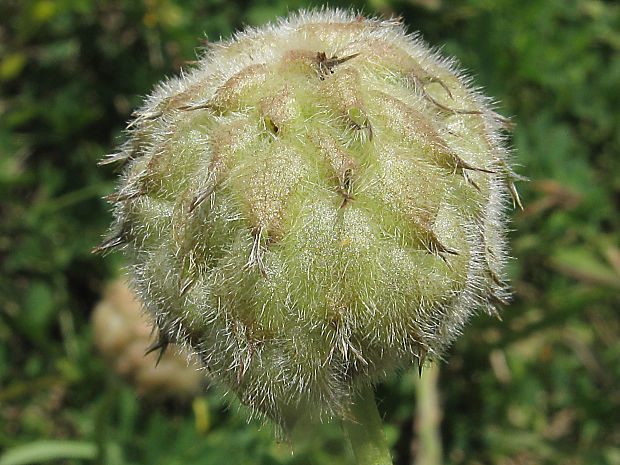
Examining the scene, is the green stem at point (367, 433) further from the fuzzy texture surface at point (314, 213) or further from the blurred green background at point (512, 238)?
the blurred green background at point (512, 238)

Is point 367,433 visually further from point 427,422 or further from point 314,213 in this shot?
point 427,422

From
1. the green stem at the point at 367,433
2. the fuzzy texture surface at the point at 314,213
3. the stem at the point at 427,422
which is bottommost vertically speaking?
the stem at the point at 427,422

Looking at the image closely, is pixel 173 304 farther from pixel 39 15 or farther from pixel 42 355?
pixel 39 15

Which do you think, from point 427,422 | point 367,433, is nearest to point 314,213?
point 367,433

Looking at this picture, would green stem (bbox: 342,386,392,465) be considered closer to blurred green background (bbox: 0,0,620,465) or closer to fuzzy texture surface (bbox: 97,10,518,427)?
fuzzy texture surface (bbox: 97,10,518,427)

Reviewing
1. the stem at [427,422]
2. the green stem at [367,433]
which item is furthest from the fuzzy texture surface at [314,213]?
the stem at [427,422]

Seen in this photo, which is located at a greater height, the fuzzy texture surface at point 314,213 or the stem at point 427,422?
the fuzzy texture surface at point 314,213
